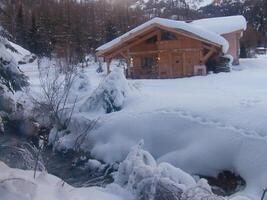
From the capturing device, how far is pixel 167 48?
1041 inches

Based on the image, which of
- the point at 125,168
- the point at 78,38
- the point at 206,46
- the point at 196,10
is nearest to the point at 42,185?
the point at 125,168

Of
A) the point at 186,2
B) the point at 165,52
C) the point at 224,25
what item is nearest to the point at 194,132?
the point at 165,52

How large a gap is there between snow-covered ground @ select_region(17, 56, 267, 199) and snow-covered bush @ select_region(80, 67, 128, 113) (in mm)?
256

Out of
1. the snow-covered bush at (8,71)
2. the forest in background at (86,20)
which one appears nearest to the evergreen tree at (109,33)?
the forest in background at (86,20)

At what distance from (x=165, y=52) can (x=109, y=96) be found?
34.5 feet

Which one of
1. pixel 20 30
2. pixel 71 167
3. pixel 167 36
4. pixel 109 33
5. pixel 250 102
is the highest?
pixel 20 30

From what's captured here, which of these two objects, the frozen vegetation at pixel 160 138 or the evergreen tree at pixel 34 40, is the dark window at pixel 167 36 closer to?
the frozen vegetation at pixel 160 138

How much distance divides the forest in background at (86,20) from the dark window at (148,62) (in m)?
8.20

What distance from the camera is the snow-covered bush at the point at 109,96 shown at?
655 inches

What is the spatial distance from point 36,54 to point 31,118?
2506cm

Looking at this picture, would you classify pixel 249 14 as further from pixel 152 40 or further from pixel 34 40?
pixel 152 40

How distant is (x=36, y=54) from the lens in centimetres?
4150

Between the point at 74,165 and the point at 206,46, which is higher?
the point at 206,46

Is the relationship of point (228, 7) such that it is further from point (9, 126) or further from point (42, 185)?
point (42, 185)
